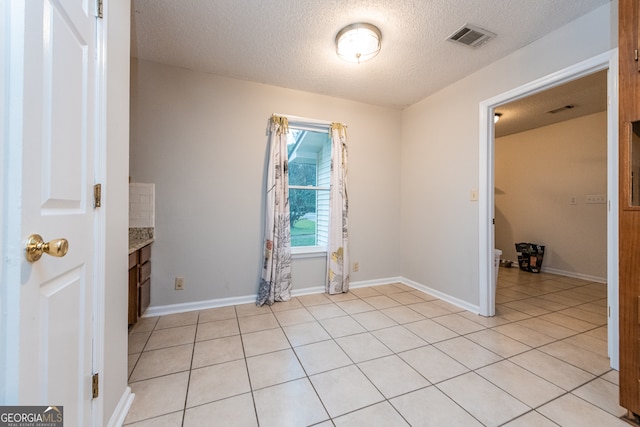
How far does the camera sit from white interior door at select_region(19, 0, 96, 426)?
2.14ft

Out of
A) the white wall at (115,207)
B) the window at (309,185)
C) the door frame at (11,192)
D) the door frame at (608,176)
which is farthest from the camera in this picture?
the window at (309,185)

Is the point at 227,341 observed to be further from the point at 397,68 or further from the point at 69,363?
the point at 397,68

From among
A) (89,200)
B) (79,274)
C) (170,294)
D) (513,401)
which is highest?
(89,200)

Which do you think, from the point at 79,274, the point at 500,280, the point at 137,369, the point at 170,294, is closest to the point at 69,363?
the point at 79,274

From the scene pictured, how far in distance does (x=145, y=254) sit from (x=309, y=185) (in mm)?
1911

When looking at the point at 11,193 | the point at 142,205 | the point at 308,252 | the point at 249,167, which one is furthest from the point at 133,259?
the point at 308,252

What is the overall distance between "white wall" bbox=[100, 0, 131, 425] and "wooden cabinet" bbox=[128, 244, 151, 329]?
709 millimetres

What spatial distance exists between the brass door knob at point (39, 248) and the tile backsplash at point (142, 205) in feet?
6.71

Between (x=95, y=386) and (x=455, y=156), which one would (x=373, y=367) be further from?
(x=455, y=156)

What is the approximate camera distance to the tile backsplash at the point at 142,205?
8.05 feet

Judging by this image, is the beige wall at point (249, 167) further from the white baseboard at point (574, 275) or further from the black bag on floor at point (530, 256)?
the white baseboard at point (574, 275)

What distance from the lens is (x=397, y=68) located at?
2.60m

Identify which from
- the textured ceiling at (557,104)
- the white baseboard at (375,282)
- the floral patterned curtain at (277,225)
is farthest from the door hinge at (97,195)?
the textured ceiling at (557,104)

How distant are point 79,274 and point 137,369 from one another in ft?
3.67
